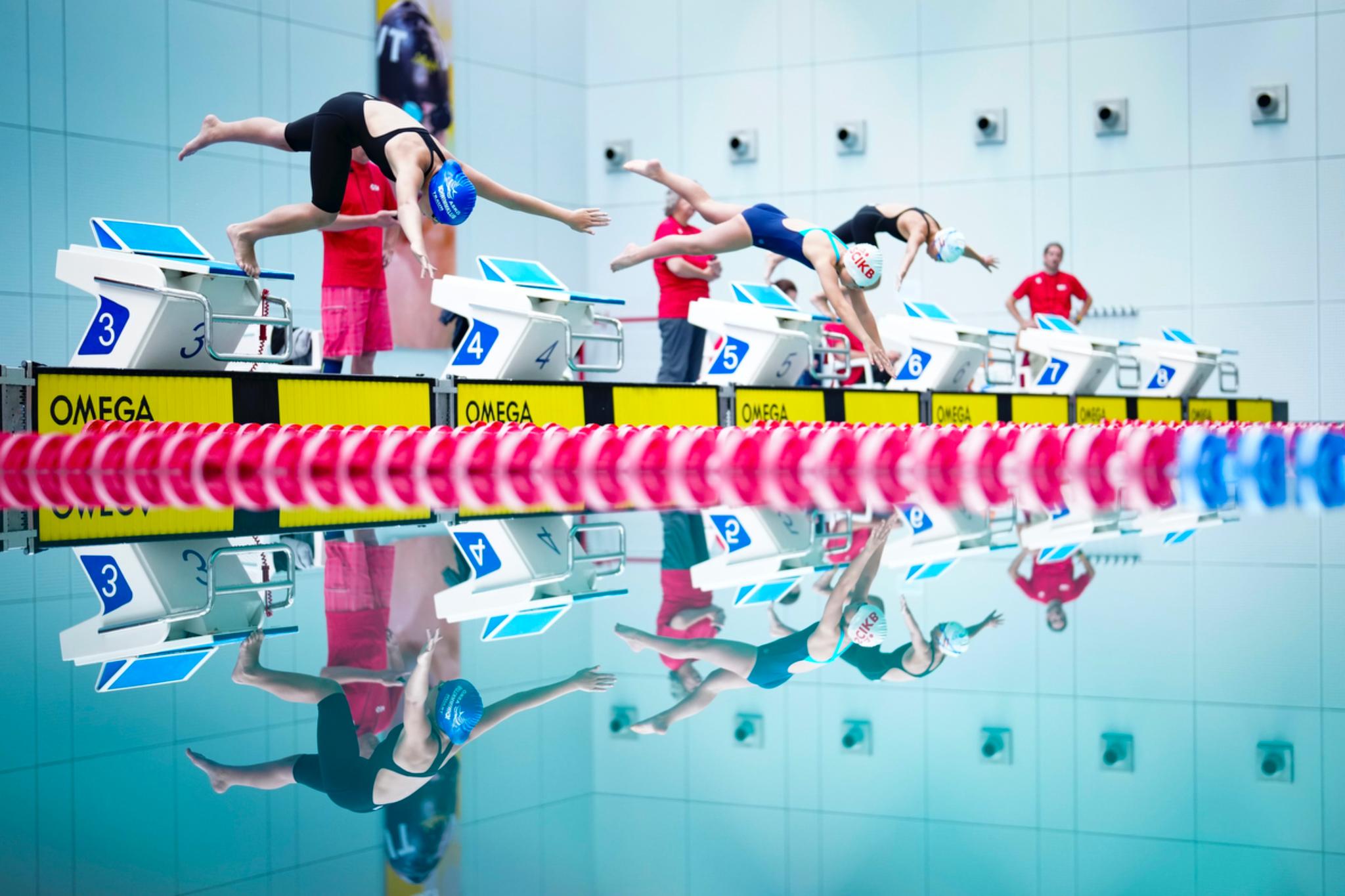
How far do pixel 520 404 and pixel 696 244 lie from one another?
180 centimetres

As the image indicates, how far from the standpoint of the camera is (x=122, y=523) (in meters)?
3.52

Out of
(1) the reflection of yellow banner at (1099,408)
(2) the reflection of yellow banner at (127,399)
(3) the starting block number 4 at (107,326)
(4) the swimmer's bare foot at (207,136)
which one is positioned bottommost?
(2) the reflection of yellow banner at (127,399)

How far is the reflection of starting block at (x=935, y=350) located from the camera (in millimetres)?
10453

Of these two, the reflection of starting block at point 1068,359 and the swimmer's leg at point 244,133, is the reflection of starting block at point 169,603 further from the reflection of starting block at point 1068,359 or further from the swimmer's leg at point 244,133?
the reflection of starting block at point 1068,359

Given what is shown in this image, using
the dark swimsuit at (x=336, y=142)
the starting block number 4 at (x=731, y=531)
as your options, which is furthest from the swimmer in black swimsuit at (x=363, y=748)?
the dark swimsuit at (x=336, y=142)

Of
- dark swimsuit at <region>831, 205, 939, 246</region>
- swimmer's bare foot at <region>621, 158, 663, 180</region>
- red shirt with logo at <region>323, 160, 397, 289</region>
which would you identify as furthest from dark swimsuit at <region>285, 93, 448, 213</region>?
dark swimsuit at <region>831, 205, 939, 246</region>

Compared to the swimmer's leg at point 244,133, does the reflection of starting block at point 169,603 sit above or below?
below

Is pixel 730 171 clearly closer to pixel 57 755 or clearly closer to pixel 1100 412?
pixel 1100 412

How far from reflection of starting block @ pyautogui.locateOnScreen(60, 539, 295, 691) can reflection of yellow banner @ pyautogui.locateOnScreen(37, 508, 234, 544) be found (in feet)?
0.81

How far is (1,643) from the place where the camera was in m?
1.93

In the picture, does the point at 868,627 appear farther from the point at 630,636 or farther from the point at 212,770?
the point at 212,770

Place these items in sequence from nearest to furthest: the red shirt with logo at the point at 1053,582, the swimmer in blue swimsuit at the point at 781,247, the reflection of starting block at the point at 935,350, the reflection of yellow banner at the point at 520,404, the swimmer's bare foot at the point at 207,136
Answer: the red shirt with logo at the point at 1053,582 → the swimmer's bare foot at the point at 207,136 → the reflection of yellow banner at the point at 520,404 → the swimmer in blue swimsuit at the point at 781,247 → the reflection of starting block at the point at 935,350

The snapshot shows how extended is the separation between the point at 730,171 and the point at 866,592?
1438cm

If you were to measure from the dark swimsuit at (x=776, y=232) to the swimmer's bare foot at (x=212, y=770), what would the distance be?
Answer: 696 cm
